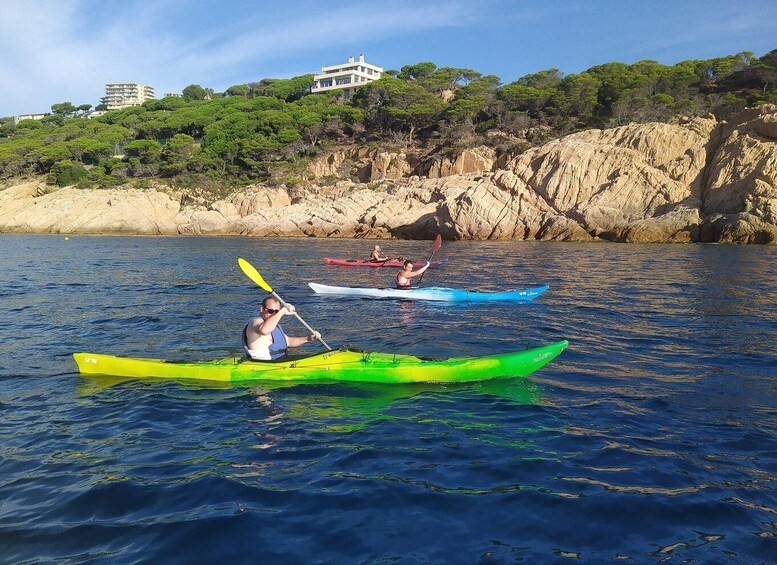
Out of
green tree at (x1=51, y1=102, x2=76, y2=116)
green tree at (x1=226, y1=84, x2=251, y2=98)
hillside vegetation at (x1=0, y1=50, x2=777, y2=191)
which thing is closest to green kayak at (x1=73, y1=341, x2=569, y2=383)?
hillside vegetation at (x1=0, y1=50, x2=777, y2=191)

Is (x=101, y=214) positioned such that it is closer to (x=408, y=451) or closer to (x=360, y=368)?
(x=360, y=368)

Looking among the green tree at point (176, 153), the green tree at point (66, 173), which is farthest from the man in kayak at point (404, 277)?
the green tree at point (66, 173)

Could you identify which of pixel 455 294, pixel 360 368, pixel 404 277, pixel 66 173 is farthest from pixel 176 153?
pixel 360 368

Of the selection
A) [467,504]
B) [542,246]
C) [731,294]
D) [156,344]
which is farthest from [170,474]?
[542,246]

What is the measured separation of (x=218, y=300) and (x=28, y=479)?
30.9ft

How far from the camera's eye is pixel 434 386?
23.0ft

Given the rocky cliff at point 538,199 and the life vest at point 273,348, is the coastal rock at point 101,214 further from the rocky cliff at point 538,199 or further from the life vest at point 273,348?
the life vest at point 273,348

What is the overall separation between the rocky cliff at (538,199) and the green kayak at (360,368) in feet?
85.6

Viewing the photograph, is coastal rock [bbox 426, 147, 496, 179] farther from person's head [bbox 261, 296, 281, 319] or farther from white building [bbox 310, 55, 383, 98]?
white building [bbox 310, 55, 383, 98]

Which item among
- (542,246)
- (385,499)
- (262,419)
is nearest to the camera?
(385,499)

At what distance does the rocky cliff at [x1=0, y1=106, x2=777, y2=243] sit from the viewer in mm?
29922

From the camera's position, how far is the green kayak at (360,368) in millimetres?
7035

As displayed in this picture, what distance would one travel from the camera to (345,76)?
92.1 m

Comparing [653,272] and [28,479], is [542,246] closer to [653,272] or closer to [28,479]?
[653,272]
